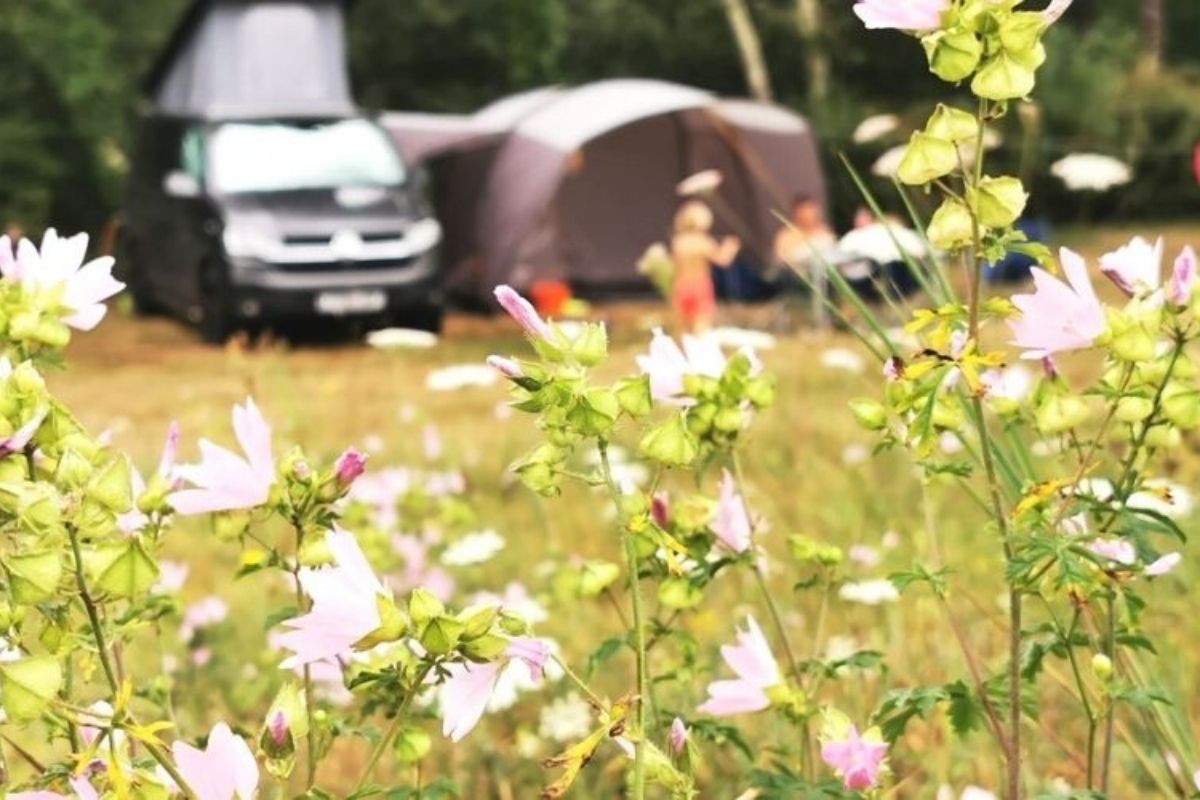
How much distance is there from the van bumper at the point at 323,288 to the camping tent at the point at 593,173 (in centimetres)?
206

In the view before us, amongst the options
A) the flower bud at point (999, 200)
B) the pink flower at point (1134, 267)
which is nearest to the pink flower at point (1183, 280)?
the pink flower at point (1134, 267)

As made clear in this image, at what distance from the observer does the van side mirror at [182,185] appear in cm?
1295

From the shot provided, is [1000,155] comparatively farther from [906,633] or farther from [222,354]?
[906,633]

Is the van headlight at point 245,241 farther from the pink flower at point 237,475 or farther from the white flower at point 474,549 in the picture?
the pink flower at point 237,475

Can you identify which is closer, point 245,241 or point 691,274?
point 691,274

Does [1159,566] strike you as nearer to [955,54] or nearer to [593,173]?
[955,54]

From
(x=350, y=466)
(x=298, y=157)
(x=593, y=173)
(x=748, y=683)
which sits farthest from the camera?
(x=593, y=173)

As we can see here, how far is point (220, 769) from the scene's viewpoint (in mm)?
997

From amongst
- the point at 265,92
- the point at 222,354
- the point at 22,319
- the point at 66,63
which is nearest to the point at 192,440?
the point at 222,354

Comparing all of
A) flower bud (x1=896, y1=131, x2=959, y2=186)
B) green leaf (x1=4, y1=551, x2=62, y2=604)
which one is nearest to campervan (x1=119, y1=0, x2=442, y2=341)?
flower bud (x1=896, y1=131, x2=959, y2=186)

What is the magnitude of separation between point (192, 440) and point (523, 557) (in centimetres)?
357

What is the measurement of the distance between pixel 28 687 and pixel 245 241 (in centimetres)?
1174

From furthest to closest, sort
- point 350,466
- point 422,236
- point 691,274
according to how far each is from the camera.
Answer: point 422,236
point 691,274
point 350,466

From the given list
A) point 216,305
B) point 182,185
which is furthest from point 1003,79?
point 182,185
